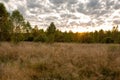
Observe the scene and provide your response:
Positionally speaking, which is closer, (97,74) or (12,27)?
(97,74)

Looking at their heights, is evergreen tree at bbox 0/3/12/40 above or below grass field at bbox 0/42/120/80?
above

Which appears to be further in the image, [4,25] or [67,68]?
[4,25]

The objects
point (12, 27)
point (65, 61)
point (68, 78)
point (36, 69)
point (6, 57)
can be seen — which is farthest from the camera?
point (12, 27)

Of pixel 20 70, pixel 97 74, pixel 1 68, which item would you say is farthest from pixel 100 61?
pixel 1 68

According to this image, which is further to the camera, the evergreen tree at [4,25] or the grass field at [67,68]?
the evergreen tree at [4,25]

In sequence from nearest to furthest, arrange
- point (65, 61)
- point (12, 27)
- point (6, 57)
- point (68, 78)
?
point (68, 78), point (65, 61), point (6, 57), point (12, 27)

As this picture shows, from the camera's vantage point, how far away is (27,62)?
875 cm

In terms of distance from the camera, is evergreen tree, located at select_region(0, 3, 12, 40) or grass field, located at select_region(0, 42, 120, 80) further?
evergreen tree, located at select_region(0, 3, 12, 40)

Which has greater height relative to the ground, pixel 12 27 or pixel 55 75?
pixel 12 27

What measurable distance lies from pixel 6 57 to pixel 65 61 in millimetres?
3191

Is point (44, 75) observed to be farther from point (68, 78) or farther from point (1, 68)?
point (1, 68)

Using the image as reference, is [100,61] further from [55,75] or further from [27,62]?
[27,62]

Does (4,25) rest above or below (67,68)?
above

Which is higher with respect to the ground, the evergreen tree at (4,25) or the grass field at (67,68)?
the evergreen tree at (4,25)
